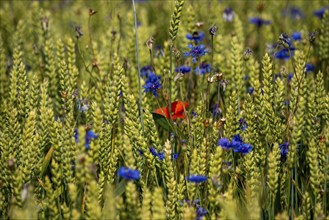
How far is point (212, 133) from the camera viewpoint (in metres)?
2.35

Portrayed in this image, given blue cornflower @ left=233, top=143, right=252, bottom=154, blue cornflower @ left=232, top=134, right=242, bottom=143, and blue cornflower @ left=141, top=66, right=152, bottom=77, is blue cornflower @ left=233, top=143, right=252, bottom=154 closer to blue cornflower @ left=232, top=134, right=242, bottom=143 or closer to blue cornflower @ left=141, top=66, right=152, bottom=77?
blue cornflower @ left=232, top=134, right=242, bottom=143

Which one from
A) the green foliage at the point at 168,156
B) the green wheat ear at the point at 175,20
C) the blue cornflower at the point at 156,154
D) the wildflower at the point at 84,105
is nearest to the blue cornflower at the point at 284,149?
the green foliage at the point at 168,156

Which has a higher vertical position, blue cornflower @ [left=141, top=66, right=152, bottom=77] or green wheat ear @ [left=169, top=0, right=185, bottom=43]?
blue cornflower @ [left=141, top=66, right=152, bottom=77]

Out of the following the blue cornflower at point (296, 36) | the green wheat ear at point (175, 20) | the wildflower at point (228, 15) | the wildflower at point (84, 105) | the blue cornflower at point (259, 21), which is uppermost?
the wildflower at point (228, 15)

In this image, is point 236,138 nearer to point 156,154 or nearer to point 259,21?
point 156,154

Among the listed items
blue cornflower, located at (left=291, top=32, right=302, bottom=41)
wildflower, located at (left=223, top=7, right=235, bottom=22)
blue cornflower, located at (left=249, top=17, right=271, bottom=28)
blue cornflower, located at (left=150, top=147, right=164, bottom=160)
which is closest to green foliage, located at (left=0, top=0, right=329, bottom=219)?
blue cornflower, located at (left=150, top=147, right=164, bottom=160)

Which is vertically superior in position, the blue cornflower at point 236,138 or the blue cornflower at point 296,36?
the blue cornflower at point 296,36

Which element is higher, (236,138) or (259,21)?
(259,21)

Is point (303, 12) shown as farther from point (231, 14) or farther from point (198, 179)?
point (198, 179)

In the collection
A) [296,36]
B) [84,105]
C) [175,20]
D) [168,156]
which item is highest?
[296,36]

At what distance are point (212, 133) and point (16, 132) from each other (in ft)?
2.30

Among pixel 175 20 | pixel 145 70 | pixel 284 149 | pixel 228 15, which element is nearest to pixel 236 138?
pixel 284 149

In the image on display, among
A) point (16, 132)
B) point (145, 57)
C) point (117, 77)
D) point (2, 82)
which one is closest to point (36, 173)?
point (16, 132)

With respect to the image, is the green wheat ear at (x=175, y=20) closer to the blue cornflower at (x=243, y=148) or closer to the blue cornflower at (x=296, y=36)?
the blue cornflower at (x=243, y=148)
